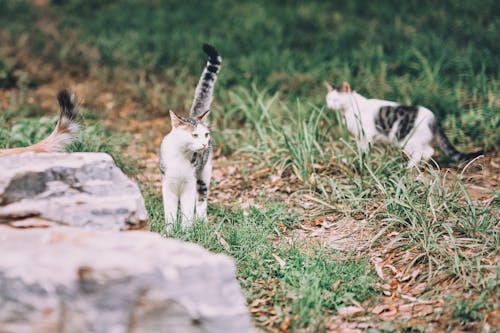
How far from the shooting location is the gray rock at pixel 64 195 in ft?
9.61

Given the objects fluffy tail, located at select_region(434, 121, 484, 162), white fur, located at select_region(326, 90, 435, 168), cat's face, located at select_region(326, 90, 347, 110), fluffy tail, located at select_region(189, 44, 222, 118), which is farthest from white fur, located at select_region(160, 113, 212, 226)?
fluffy tail, located at select_region(434, 121, 484, 162)

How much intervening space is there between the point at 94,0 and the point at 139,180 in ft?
22.9

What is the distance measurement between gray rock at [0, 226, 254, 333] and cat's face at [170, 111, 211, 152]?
156 cm

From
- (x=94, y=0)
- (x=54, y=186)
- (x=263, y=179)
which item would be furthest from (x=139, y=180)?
(x=94, y=0)

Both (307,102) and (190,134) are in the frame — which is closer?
(190,134)

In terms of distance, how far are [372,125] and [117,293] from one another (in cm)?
343

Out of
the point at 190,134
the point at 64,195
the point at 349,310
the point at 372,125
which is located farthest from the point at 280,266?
the point at 372,125

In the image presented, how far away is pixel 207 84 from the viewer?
14.9ft

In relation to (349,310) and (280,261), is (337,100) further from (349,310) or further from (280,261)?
(349,310)

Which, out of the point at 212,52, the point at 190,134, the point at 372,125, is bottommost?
the point at 372,125

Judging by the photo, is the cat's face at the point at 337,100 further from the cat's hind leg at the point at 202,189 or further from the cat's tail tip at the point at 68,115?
the cat's tail tip at the point at 68,115

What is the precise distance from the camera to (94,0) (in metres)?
10.7

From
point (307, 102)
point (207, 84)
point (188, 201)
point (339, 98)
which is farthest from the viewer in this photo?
point (307, 102)

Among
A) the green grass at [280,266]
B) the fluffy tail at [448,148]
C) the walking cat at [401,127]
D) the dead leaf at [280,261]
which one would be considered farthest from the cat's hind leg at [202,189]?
the fluffy tail at [448,148]
